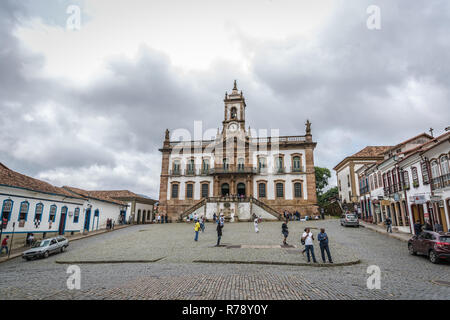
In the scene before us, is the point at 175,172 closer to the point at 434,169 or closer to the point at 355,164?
the point at 355,164

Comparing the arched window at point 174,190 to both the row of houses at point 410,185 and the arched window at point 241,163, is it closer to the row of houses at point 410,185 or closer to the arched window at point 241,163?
the arched window at point 241,163

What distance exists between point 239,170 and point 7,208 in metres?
27.2

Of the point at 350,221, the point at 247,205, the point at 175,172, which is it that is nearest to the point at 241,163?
the point at 247,205

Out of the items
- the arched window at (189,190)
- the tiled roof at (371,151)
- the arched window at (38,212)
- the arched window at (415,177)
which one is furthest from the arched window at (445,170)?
the arched window at (189,190)

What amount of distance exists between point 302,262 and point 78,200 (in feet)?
80.5

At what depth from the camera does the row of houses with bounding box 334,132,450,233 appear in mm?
17922

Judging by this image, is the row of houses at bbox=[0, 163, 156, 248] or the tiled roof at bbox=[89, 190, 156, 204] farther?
the tiled roof at bbox=[89, 190, 156, 204]

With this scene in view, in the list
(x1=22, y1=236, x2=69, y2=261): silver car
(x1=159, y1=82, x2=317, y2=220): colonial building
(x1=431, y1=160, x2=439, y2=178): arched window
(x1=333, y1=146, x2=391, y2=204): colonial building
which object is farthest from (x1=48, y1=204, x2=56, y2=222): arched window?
(x1=333, y1=146, x2=391, y2=204): colonial building

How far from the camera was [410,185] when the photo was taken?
2202 centimetres

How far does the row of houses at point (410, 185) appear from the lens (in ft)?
58.8

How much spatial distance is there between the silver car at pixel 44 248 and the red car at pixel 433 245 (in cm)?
2077

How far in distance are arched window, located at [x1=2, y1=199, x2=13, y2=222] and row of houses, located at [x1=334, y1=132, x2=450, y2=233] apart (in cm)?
2816

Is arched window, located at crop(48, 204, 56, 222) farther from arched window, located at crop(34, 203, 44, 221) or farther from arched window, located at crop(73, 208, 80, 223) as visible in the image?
arched window, located at crop(73, 208, 80, 223)
